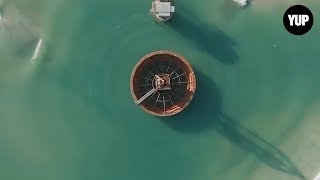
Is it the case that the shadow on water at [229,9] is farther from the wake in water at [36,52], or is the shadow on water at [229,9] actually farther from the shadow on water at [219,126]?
the wake in water at [36,52]

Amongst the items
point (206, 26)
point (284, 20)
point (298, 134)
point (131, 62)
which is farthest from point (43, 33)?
point (298, 134)

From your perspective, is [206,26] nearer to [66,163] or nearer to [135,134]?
[135,134]

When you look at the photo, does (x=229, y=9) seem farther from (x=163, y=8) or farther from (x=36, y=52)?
(x=36, y=52)

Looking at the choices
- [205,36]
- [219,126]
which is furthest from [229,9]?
[219,126]

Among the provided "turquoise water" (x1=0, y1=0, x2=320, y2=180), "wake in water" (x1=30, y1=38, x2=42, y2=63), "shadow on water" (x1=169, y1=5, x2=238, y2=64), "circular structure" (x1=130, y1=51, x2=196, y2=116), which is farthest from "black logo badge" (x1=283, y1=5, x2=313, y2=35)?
"wake in water" (x1=30, y1=38, x2=42, y2=63)

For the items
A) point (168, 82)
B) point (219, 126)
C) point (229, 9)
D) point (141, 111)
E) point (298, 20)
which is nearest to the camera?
point (168, 82)

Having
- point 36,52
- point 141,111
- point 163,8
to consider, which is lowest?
point 141,111

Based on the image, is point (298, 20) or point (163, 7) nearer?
point (163, 7)
